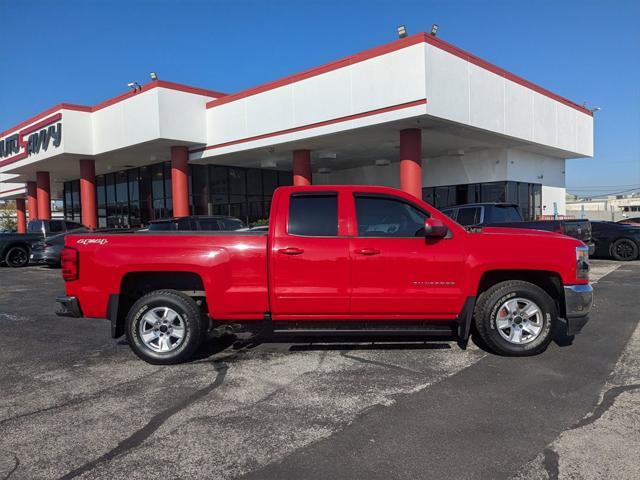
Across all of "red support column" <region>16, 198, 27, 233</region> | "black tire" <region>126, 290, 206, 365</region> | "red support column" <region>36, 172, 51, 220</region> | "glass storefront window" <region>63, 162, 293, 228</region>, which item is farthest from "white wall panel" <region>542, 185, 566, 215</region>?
"red support column" <region>16, 198, 27, 233</region>

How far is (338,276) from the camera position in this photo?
5.20 metres

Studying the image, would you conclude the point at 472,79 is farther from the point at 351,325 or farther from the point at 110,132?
the point at 110,132

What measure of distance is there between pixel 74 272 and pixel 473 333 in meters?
4.95

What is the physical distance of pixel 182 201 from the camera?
22.5 m

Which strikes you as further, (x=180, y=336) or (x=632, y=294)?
(x=632, y=294)

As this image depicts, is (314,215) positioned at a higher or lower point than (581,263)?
higher

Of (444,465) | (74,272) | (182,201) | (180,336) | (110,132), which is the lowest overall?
(444,465)

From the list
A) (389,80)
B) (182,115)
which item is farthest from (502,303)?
(182,115)

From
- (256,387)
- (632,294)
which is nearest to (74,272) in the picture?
(256,387)

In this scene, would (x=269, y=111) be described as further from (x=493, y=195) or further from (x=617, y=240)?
(x=617, y=240)

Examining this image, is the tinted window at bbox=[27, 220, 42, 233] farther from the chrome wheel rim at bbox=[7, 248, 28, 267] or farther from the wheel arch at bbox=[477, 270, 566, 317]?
the wheel arch at bbox=[477, 270, 566, 317]

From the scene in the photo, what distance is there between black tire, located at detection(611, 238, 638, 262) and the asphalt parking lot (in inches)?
419

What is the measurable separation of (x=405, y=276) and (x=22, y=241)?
18039 millimetres

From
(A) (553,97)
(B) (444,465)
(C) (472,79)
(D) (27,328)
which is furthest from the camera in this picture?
(A) (553,97)
